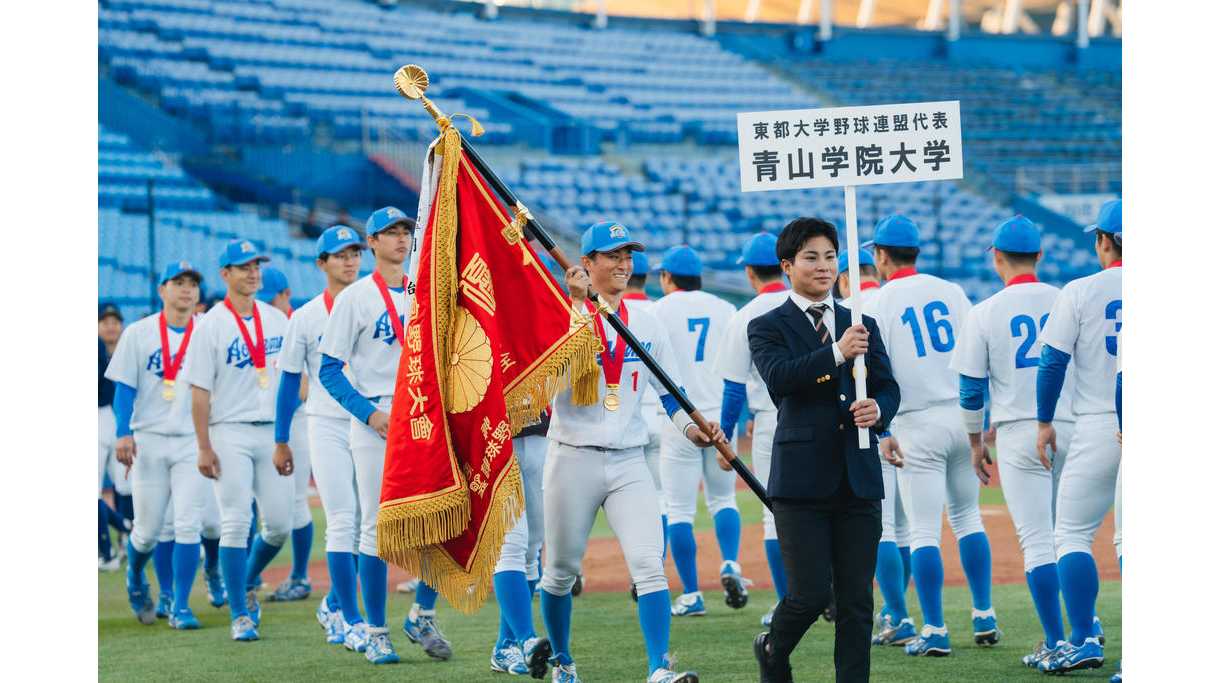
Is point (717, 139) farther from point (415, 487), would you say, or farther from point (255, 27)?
point (415, 487)

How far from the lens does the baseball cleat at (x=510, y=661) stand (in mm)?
6906

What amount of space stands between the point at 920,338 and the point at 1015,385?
67cm

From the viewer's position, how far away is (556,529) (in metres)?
6.34

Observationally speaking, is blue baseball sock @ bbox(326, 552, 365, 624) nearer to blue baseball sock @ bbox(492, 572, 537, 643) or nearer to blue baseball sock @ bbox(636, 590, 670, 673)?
blue baseball sock @ bbox(492, 572, 537, 643)

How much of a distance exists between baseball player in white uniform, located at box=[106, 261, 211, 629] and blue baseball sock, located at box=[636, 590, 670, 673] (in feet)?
12.5

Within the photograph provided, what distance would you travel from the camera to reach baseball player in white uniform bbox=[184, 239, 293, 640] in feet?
27.3

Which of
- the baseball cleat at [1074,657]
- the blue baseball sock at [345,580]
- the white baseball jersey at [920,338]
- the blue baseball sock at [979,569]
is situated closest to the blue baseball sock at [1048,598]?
the baseball cleat at [1074,657]

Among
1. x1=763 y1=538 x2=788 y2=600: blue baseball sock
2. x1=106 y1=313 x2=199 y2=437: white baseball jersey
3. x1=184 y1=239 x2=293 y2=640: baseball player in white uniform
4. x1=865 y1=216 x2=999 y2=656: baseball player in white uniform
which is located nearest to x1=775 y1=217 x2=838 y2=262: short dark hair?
x1=865 y1=216 x2=999 y2=656: baseball player in white uniform

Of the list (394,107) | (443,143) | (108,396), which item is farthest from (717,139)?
(443,143)

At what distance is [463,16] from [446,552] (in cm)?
3220

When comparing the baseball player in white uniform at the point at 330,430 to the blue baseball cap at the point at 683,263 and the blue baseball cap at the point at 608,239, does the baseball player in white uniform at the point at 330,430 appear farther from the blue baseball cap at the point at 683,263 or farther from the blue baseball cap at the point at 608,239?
the blue baseball cap at the point at 683,263

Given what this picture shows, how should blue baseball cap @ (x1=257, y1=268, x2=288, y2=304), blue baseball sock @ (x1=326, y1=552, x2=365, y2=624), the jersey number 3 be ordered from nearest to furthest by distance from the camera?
the jersey number 3 → blue baseball sock @ (x1=326, y1=552, x2=365, y2=624) → blue baseball cap @ (x1=257, y1=268, x2=288, y2=304)

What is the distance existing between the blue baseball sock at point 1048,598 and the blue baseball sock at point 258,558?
15.6 feet

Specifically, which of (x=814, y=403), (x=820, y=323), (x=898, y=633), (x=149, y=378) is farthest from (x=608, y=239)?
(x=149, y=378)
